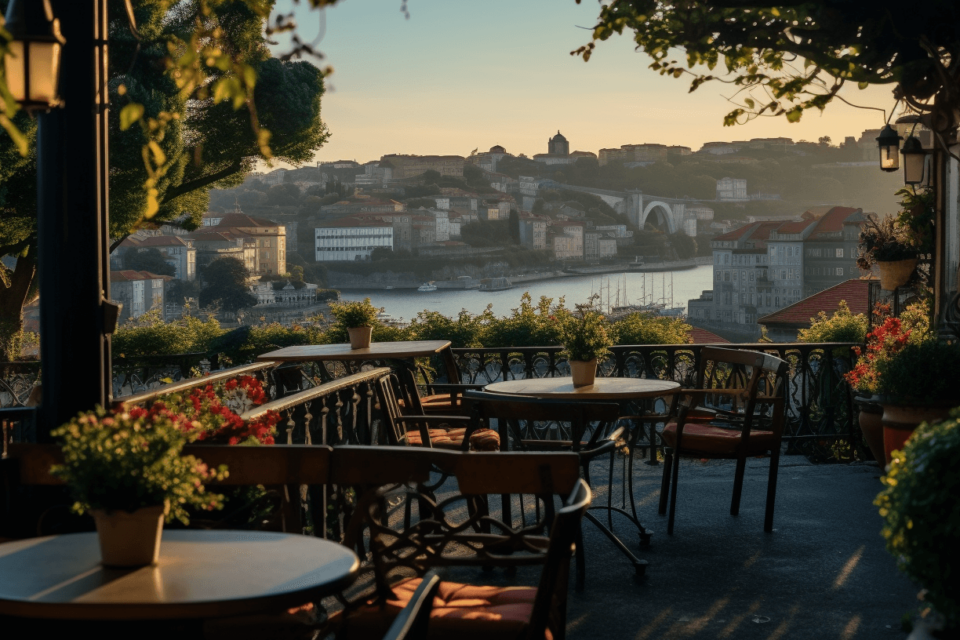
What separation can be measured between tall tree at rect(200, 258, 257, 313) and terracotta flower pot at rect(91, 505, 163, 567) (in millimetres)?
45621

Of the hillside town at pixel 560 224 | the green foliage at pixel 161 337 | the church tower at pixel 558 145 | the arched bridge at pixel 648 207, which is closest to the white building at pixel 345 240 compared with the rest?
the hillside town at pixel 560 224

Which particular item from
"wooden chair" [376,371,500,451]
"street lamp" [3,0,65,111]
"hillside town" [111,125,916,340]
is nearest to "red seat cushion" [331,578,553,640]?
"street lamp" [3,0,65,111]

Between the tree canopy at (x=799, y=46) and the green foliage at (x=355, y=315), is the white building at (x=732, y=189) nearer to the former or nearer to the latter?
the tree canopy at (x=799, y=46)

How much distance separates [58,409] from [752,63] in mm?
5351

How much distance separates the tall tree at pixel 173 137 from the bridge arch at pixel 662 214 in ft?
217

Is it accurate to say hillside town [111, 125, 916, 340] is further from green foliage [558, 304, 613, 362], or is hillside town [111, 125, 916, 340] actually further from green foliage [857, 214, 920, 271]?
green foliage [558, 304, 613, 362]

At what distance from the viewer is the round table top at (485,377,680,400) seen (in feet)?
15.7

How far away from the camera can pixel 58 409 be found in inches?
115

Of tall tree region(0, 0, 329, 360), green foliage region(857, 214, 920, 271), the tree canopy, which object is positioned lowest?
green foliage region(857, 214, 920, 271)

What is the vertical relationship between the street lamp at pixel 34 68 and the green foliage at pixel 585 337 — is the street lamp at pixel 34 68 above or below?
above

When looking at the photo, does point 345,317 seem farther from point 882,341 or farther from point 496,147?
point 496,147

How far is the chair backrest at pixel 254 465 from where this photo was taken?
2.65 m

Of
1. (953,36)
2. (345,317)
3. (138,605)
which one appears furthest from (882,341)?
(138,605)

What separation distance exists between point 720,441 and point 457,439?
1295 millimetres
